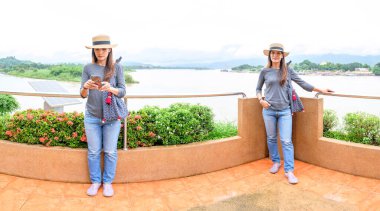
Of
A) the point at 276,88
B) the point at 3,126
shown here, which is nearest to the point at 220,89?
the point at 276,88

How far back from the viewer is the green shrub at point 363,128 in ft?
13.5

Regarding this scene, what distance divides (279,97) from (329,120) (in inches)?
45.7

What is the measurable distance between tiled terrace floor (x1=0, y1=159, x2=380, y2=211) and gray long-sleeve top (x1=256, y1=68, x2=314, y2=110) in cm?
90

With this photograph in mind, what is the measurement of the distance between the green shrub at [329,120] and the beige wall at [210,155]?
375 millimetres

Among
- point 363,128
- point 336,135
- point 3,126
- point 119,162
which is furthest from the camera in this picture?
point 336,135

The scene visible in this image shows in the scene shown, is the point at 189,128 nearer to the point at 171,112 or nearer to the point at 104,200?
the point at 171,112

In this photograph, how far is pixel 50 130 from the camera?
12.3 ft

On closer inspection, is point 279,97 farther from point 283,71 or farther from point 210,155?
point 210,155

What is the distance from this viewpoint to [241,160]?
438 centimetres

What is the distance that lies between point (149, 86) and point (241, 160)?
1.61 meters

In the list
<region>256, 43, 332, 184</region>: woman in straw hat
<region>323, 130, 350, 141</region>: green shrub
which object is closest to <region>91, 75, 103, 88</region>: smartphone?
<region>256, 43, 332, 184</region>: woman in straw hat

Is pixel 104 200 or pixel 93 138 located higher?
pixel 93 138

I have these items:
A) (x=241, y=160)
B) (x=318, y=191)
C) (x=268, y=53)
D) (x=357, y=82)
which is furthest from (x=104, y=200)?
(x=357, y=82)

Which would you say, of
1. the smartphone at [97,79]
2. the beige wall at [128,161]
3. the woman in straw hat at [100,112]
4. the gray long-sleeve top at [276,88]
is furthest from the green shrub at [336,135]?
the smartphone at [97,79]
